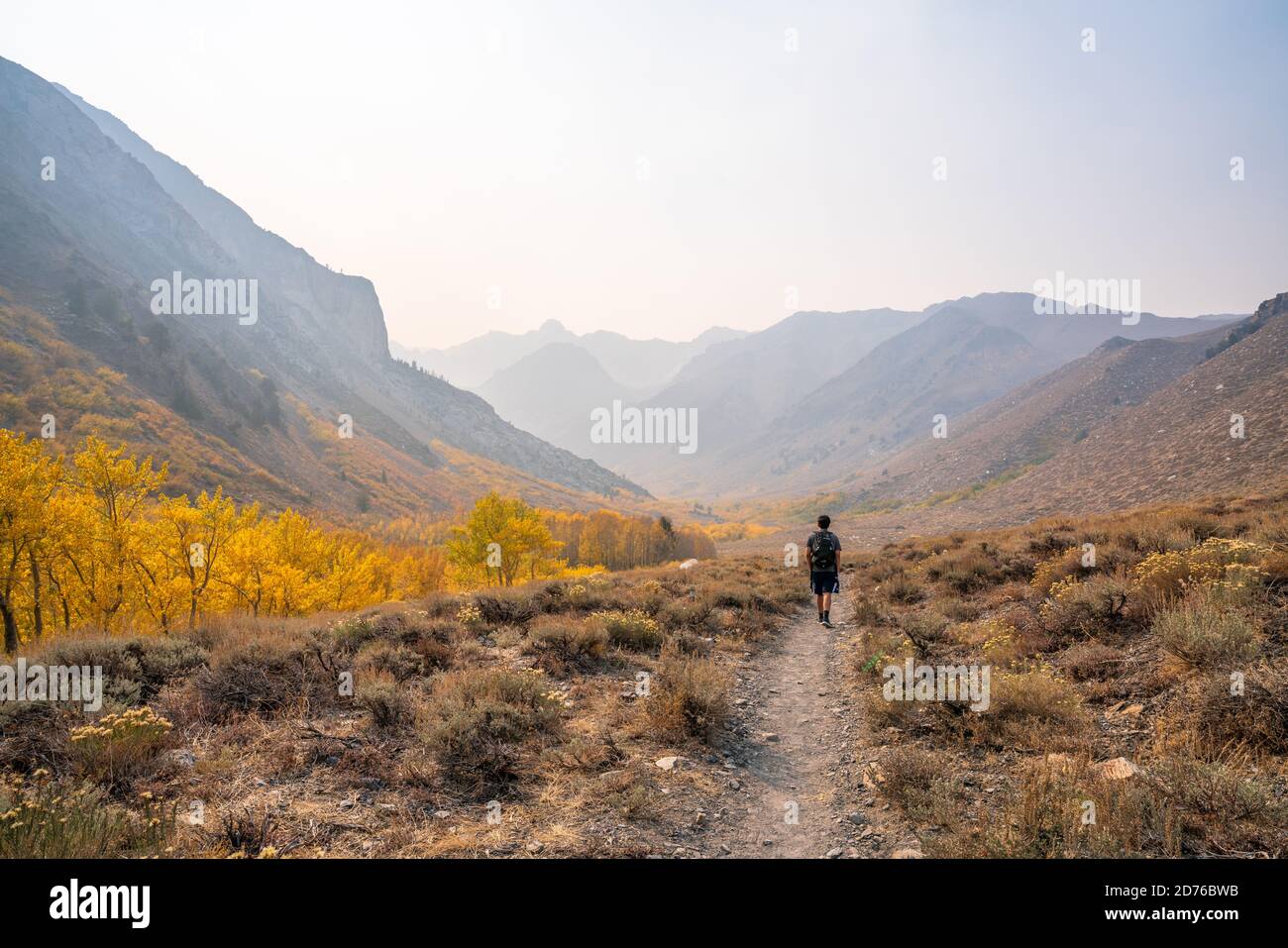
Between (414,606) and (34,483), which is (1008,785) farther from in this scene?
(34,483)

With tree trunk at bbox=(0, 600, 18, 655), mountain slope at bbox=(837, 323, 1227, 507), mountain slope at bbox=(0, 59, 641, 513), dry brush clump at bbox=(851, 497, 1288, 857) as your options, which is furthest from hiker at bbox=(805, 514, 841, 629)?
mountain slope at bbox=(837, 323, 1227, 507)

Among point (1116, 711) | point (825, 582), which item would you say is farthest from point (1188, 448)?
point (1116, 711)

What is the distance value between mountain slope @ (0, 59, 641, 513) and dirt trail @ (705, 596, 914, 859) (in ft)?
302

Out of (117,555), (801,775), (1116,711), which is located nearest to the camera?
(1116,711)

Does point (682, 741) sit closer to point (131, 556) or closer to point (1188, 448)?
point (131, 556)

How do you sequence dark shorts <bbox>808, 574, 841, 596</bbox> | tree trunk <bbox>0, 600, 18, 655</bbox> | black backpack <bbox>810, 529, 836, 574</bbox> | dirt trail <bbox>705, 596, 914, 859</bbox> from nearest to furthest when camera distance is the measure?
dirt trail <bbox>705, 596, 914, 859</bbox>
tree trunk <bbox>0, 600, 18, 655</bbox>
black backpack <bbox>810, 529, 836, 574</bbox>
dark shorts <bbox>808, 574, 841, 596</bbox>

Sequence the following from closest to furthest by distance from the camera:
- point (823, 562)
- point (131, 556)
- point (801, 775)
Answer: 1. point (801, 775)
2. point (823, 562)
3. point (131, 556)

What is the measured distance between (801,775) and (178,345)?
15124 cm

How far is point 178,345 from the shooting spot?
379 ft

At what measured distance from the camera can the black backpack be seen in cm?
1452

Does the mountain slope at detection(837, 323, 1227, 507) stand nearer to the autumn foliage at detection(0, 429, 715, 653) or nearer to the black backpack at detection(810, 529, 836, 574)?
the black backpack at detection(810, 529, 836, 574)

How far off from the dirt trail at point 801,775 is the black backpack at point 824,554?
11.2 feet

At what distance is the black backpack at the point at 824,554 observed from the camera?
572 inches
